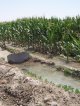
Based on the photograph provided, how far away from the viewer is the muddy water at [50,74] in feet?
30.5

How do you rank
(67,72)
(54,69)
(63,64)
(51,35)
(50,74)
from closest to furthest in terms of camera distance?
(67,72) → (50,74) → (54,69) → (63,64) → (51,35)

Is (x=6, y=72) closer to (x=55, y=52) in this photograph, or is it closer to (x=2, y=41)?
(x=55, y=52)

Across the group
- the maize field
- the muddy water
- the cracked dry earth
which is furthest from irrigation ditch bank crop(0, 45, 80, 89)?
the cracked dry earth

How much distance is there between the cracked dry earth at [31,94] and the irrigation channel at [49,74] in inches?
55.6

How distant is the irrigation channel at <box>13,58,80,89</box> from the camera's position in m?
9.28

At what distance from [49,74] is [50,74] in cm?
4

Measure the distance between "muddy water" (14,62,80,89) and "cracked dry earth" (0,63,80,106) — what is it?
56.2 inches

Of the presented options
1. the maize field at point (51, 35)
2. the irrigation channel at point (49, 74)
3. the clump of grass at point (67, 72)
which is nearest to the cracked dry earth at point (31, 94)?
the irrigation channel at point (49, 74)

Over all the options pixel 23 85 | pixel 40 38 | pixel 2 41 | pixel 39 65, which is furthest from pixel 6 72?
pixel 2 41

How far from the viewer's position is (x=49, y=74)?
413 inches

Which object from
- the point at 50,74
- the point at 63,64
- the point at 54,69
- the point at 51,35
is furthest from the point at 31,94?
the point at 51,35

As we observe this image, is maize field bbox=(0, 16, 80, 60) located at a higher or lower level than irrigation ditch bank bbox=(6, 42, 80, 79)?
higher

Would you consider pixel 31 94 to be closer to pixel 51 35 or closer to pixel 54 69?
pixel 54 69

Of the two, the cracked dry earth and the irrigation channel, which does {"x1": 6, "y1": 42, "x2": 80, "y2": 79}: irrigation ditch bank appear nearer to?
Answer: the irrigation channel
